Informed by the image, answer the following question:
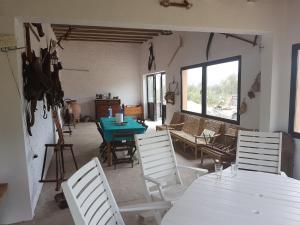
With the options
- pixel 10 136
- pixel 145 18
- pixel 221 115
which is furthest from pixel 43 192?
pixel 221 115

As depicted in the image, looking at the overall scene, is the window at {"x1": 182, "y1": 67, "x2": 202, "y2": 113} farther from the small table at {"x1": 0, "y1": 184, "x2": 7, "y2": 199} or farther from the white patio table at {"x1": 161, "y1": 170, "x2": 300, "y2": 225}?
the small table at {"x1": 0, "y1": 184, "x2": 7, "y2": 199}

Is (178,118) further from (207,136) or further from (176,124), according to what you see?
(207,136)

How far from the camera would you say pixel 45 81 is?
2.91 metres

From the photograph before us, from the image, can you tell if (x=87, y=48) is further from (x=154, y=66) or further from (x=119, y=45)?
(x=154, y=66)

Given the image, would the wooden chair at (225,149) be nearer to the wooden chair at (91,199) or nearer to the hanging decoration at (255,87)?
the hanging decoration at (255,87)

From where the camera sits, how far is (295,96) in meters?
3.42

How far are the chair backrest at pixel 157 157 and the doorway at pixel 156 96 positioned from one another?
586 cm

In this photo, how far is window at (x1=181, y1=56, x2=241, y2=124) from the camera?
4.80 metres

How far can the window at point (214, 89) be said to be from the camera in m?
4.80

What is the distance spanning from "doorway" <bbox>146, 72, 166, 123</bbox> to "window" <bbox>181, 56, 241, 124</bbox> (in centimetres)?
201

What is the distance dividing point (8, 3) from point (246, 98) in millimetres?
3880

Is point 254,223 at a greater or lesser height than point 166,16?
lesser

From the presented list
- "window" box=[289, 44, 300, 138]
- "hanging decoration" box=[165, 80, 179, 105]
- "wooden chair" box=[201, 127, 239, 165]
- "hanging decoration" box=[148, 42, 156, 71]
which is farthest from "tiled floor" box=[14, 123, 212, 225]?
"hanging decoration" box=[148, 42, 156, 71]

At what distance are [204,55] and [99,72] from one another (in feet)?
19.3
